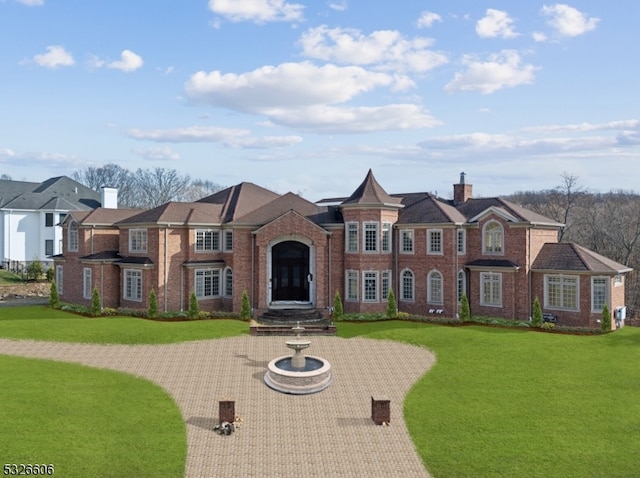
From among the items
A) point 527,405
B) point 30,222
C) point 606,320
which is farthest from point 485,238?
point 30,222

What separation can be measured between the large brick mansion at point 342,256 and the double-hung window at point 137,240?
6cm

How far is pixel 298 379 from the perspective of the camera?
18.0m

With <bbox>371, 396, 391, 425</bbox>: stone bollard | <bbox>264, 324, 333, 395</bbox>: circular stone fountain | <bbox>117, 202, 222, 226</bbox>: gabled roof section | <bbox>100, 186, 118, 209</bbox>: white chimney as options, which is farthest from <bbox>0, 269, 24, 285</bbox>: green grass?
<bbox>371, 396, 391, 425</bbox>: stone bollard

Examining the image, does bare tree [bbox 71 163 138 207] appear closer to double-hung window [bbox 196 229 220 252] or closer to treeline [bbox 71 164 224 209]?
treeline [bbox 71 164 224 209]

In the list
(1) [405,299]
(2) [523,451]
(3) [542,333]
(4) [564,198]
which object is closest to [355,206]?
(1) [405,299]

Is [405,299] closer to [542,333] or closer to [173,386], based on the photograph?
[542,333]

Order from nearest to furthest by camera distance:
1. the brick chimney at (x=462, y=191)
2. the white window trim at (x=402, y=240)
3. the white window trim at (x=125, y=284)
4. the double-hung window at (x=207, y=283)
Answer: the white window trim at (x=402, y=240) < the white window trim at (x=125, y=284) < the double-hung window at (x=207, y=283) < the brick chimney at (x=462, y=191)

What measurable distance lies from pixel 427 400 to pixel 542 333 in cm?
1157

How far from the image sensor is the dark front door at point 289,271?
31750mm

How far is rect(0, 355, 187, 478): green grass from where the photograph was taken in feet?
40.4

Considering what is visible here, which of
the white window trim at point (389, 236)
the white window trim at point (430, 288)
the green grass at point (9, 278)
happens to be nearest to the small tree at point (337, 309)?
the white window trim at point (389, 236)

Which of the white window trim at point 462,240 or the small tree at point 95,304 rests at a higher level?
the white window trim at point 462,240

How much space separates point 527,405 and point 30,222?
5105 cm

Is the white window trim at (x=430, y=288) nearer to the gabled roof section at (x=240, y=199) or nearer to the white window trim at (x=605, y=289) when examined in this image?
the white window trim at (x=605, y=289)
